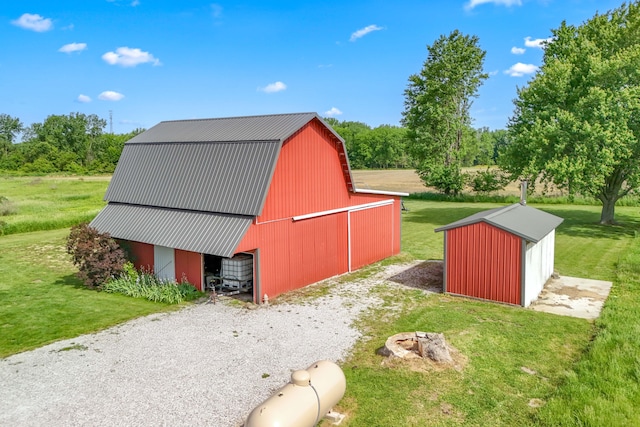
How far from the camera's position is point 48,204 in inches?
1656

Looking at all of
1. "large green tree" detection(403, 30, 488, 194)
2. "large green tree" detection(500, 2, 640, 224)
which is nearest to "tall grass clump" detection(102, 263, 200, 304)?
"large green tree" detection(500, 2, 640, 224)

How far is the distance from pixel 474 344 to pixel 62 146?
10022cm

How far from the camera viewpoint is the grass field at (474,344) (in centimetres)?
902

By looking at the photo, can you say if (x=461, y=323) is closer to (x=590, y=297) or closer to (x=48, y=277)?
(x=590, y=297)

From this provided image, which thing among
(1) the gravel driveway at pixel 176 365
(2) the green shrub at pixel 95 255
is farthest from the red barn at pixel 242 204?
(1) the gravel driveway at pixel 176 365

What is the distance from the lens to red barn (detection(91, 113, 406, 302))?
15.9 meters

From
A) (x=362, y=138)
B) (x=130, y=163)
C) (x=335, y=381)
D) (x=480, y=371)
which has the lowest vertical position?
(x=480, y=371)

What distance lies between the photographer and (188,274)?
17.0 metres

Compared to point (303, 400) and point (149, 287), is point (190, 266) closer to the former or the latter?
point (149, 287)

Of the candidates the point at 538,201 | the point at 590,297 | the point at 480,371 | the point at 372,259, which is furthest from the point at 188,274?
the point at 538,201

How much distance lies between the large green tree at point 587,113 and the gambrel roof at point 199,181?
50.2ft

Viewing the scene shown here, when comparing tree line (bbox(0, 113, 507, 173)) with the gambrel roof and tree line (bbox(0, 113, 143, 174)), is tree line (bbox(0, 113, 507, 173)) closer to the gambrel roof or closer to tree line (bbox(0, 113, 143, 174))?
tree line (bbox(0, 113, 143, 174))

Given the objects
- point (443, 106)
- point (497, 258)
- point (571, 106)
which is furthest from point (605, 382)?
point (443, 106)

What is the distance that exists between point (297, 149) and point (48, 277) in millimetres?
12141
